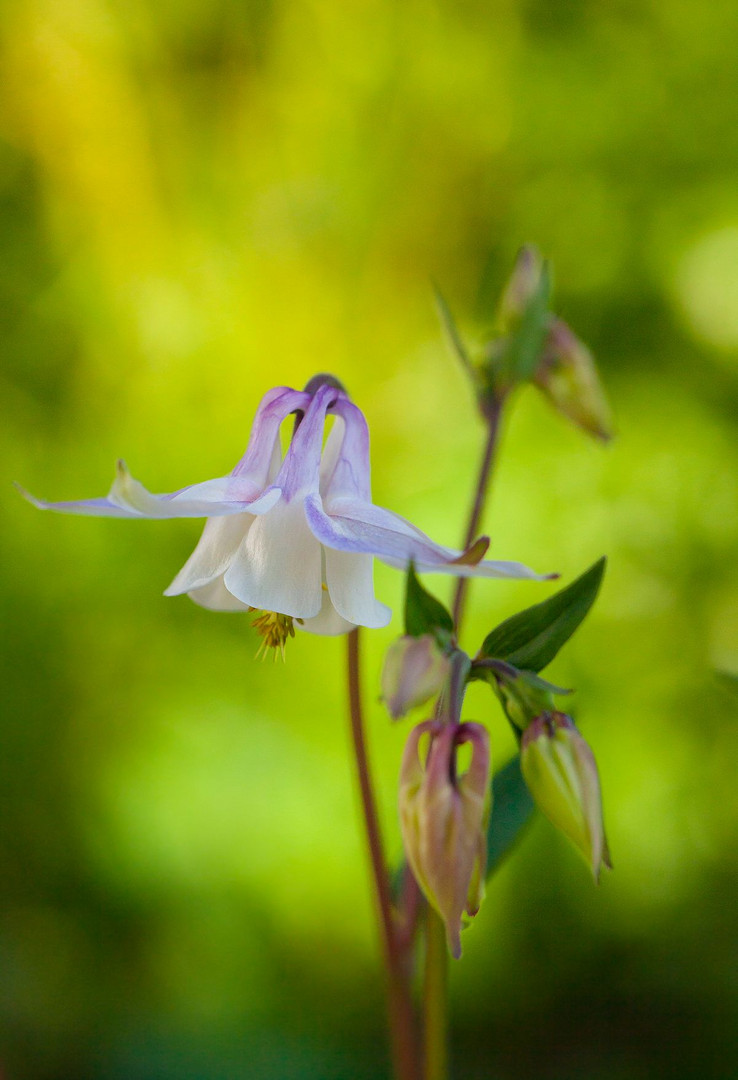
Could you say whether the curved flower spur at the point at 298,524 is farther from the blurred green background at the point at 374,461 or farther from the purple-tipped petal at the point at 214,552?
the blurred green background at the point at 374,461

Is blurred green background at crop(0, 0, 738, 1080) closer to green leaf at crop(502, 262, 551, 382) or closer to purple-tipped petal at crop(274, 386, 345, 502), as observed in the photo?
green leaf at crop(502, 262, 551, 382)

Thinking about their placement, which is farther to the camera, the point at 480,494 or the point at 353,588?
the point at 480,494

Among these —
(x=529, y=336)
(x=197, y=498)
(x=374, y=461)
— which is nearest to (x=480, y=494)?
(x=529, y=336)

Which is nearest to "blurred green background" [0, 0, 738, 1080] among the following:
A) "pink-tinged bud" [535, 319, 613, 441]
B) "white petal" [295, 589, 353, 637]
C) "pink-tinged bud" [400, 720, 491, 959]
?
"pink-tinged bud" [535, 319, 613, 441]

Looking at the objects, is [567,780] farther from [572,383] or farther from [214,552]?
[572,383]

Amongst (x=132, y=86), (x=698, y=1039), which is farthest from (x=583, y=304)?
(x=698, y=1039)

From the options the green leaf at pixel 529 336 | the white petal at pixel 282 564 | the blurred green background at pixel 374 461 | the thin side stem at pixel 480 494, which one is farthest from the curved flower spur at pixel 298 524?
the blurred green background at pixel 374 461
